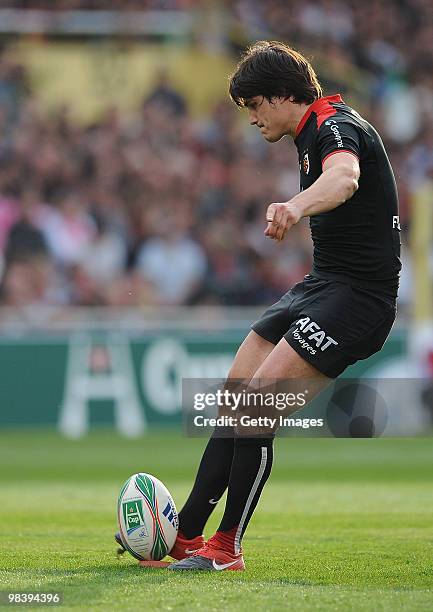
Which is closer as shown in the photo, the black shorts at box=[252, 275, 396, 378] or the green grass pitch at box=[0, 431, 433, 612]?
the green grass pitch at box=[0, 431, 433, 612]

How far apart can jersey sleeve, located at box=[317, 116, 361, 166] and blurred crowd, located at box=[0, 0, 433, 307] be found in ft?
31.7

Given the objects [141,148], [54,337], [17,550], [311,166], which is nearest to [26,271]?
[54,337]

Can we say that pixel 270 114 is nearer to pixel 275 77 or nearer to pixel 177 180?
pixel 275 77

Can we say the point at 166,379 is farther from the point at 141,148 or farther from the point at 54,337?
the point at 141,148

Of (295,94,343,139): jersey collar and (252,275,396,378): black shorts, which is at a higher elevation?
(295,94,343,139): jersey collar

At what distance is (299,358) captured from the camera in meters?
5.38

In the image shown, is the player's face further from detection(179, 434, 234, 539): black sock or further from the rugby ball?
the rugby ball

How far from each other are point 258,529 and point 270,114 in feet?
9.59

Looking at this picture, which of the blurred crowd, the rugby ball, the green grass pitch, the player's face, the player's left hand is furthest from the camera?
the blurred crowd

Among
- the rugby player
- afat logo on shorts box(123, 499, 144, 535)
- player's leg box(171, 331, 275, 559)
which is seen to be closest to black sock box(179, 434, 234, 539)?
player's leg box(171, 331, 275, 559)

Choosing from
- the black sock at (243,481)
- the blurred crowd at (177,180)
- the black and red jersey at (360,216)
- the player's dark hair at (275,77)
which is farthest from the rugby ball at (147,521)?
the blurred crowd at (177,180)

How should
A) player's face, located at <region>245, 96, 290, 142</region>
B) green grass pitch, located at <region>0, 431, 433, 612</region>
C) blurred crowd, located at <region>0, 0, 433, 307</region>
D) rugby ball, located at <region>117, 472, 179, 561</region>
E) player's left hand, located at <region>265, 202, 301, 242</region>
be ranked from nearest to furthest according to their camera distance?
player's left hand, located at <region>265, 202, 301, 242</region>, green grass pitch, located at <region>0, 431, 433, 612</region>, player's face, located at <region>245, 96, 290, 142</region>, rugby ball, located at <region>117, 472, 179, 561</region>, blurred crowd, located at <region>0, 0, 433, 307</region>

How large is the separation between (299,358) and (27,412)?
961cm

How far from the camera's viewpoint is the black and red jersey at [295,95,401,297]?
17.6 ft
